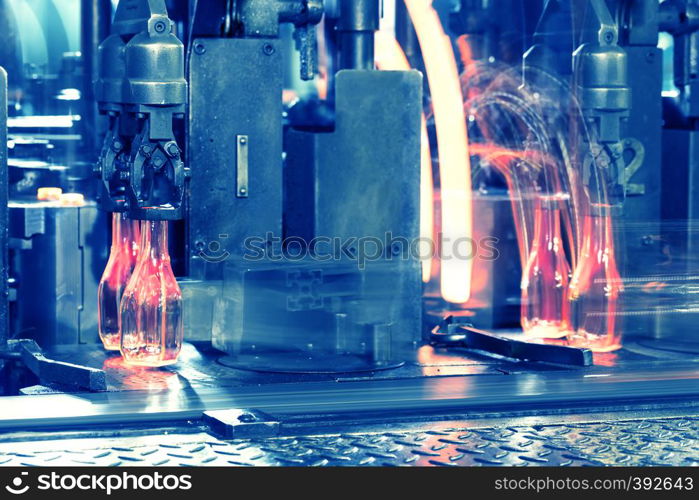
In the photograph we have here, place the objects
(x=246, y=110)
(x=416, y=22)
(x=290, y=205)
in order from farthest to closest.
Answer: (x=416, y=22)
(x=290, y=205)
(x=246, y=110)

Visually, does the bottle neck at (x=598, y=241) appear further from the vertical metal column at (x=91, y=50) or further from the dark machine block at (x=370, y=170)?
the vertical metal column at (x=91, y=50)

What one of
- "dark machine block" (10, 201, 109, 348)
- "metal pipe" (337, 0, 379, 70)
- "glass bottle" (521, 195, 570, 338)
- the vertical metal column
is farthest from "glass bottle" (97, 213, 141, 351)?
"glass bottle" (521, 195, 570, 338)

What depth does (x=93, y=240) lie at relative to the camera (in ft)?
10.5

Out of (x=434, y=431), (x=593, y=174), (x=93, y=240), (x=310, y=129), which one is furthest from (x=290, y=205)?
(x=434, y=431)

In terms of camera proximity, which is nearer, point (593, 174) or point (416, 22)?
point (593, 174)

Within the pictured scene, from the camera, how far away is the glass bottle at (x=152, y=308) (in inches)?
117

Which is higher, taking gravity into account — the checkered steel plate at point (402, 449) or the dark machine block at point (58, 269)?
the dark machine block at point (58, 269)

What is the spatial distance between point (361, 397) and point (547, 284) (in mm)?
893

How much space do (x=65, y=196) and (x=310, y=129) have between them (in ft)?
1.94

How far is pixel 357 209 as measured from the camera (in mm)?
3289

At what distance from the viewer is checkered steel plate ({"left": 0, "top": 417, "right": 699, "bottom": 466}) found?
91.0 inches

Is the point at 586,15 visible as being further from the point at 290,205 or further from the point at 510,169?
the point at 290,205

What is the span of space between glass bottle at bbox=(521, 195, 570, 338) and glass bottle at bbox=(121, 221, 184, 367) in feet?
2.95

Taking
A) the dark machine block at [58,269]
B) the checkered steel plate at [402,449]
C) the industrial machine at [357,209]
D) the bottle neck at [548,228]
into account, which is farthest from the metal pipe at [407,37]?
the checkered steel plate at [402,449]
